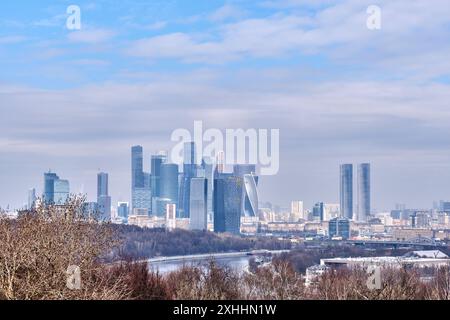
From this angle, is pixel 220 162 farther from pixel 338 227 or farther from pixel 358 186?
pixel 338 227

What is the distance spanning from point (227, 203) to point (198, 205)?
3.84 ft

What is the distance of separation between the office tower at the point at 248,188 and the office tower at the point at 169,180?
1.71 metres

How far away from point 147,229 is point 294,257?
6475 millimetres

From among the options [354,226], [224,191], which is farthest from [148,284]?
[354,226]

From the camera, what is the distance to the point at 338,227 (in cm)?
3903

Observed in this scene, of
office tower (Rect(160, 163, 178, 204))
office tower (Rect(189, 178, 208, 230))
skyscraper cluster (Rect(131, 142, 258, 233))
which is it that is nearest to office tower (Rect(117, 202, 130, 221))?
skyscraper cluster (Rect(131, 142, 258, 233))

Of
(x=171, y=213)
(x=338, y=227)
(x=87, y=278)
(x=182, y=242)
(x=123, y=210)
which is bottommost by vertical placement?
(x=182, y=242)

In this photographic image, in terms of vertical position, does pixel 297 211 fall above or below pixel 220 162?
below

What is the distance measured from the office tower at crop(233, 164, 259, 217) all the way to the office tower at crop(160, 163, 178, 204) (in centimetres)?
171

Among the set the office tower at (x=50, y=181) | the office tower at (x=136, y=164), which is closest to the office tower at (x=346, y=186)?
the office tower at (x=136, y=164)

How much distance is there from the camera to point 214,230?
32500 mm

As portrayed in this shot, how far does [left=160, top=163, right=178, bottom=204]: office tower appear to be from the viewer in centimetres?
2202

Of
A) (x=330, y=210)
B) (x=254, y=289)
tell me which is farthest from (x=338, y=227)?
(x=254, y=289)
